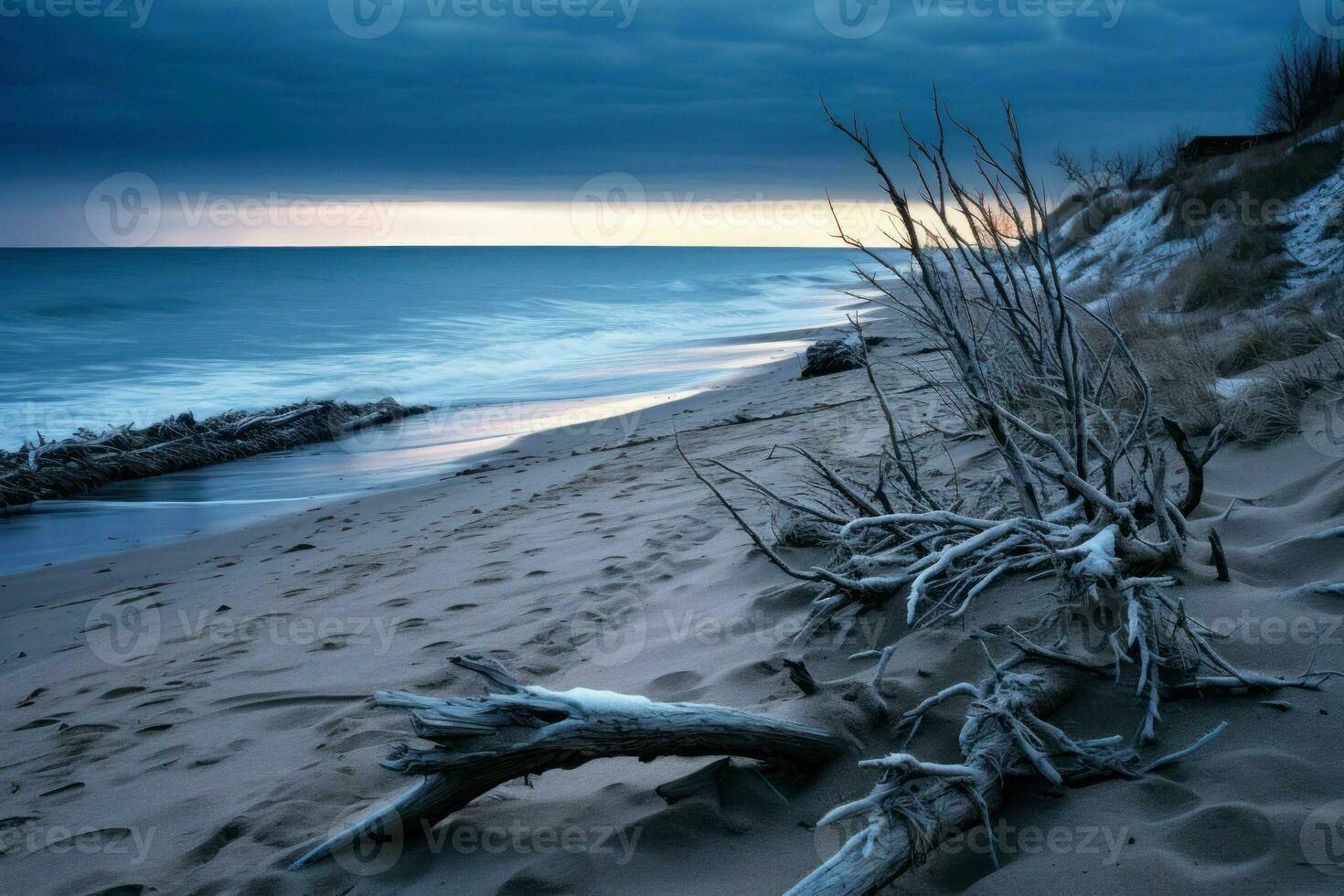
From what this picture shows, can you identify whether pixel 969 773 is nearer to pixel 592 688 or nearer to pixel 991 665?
pixel 991 665

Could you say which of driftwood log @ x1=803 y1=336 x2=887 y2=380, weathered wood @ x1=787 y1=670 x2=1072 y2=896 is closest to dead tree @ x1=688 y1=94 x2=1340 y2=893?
weathered wood @ x1=787 y1=670 x2=1072 y2=896

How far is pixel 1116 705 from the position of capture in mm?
2229

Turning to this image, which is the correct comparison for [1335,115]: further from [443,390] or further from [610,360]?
[443,390]

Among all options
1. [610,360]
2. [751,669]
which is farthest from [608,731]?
[610,360]

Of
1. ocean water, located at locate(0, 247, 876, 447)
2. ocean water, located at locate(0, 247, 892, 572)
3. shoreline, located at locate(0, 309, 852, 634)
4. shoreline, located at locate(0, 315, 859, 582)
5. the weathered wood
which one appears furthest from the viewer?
ocean water, located at locate(0, 247, 876, 447)

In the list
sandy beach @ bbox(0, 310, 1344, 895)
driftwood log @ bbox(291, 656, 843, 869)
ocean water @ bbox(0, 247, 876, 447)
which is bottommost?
sandy beach @ bbox(0, 310, 1344, 895)

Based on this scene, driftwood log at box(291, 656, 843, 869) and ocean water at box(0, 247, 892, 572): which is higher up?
ocean water at box(0, 247, 892, 572)

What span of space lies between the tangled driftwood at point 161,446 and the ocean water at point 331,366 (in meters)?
0.27

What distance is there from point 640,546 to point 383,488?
13.3ft

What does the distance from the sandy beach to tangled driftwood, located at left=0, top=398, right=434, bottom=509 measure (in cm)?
302

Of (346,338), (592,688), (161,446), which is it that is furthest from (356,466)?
(346,338)

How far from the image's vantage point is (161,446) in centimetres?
936

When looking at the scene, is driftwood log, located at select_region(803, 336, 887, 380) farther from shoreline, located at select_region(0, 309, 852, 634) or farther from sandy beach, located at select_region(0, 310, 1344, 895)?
sandy beach, located at select_region(0, 310, 1344, 895)

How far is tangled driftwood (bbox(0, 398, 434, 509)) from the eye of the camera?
8141mm
